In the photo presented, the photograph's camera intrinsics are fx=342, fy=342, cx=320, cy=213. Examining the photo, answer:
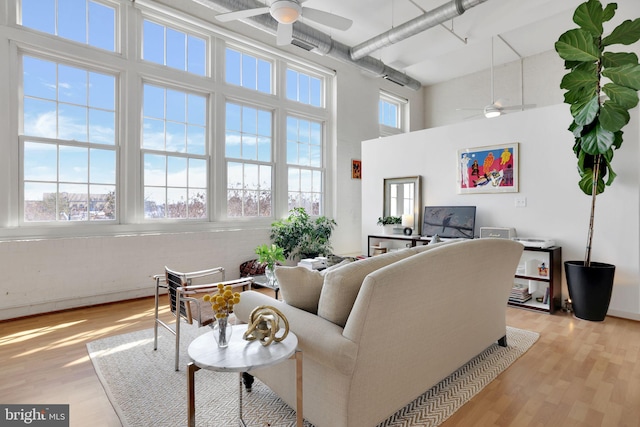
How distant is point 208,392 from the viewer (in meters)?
2.14

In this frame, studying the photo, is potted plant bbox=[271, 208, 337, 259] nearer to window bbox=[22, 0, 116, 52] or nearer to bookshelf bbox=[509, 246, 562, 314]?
bookshelf bbox=[509, 246, 562, 314]

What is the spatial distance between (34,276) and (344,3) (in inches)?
207

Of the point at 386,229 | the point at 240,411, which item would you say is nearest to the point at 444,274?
the point at 240,411

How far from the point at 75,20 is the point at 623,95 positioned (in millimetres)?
5878

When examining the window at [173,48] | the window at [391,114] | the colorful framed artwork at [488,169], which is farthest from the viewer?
the window at [391,114]

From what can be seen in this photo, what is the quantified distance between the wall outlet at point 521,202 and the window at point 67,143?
5.14 metres

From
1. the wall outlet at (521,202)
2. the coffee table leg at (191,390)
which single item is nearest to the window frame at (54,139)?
the coffee table leg at (191,390)

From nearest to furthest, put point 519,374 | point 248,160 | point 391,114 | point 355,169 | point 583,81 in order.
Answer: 1. point 519,374
2. point 583,81
3. point 248,160
4. point 355,169
5. point 391,114

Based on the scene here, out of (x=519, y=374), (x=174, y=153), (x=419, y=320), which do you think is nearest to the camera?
(x=419, y=320)

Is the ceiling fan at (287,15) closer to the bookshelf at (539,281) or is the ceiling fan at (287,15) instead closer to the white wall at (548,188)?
the white wall at (548,188)

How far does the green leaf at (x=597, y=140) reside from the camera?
3.17 meters

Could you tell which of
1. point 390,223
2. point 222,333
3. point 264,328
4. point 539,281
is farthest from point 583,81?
point 222,333

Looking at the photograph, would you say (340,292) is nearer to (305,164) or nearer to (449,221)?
(449,221)

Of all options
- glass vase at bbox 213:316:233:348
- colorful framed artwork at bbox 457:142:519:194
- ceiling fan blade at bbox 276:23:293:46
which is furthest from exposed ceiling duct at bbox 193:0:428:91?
glass vase at bbox 213:316:233:348
